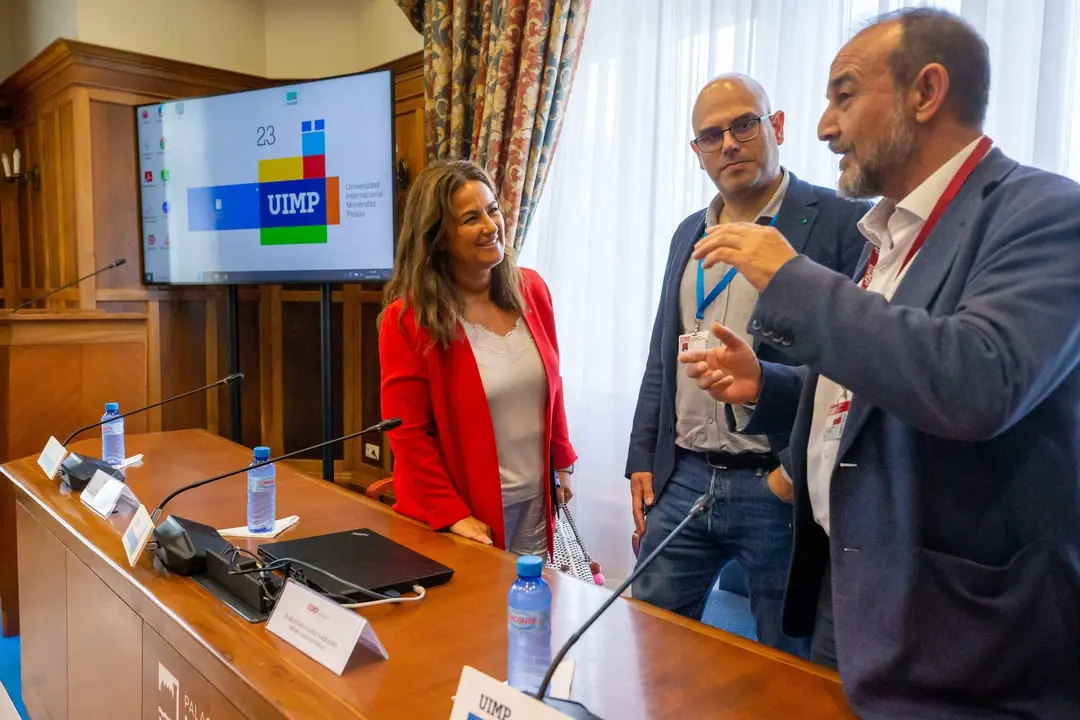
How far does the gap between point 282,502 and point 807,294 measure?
54.1 inches

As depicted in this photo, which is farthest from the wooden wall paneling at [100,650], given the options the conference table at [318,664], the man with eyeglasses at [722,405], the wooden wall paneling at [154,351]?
the wooden wall paneling at [154,351]

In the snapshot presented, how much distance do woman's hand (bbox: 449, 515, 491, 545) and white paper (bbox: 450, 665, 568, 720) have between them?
780 millimetres

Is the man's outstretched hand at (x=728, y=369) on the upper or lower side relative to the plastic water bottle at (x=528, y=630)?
upper

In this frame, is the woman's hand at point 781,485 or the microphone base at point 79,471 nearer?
the woman's hand at point 781,485

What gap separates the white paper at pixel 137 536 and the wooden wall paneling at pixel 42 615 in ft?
1.34

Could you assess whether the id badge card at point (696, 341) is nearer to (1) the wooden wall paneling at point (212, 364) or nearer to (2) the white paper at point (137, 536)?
(2) the white paper at point (137, 536)

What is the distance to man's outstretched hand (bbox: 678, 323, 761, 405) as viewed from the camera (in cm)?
117

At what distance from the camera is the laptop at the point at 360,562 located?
126 centimetres

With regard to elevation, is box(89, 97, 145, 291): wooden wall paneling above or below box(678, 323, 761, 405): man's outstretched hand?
above

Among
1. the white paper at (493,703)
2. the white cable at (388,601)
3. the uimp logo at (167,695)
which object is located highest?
the white paper at (493,703)

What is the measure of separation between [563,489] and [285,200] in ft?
7.01

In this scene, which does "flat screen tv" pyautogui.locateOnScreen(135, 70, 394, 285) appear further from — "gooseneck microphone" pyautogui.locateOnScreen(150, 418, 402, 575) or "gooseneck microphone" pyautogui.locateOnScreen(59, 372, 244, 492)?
"gooseneck microphone" pyautogui.locateOnScreen(150, 418, 402, 575)

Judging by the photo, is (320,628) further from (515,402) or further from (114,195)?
(114,195)

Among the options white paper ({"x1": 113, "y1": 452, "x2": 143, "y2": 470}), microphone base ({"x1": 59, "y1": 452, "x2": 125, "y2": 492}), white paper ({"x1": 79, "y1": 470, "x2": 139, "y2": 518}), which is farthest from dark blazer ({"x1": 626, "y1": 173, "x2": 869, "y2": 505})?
white paper ({"x1": 113, "y1": 452, "x2": 143, "y2": 470})
